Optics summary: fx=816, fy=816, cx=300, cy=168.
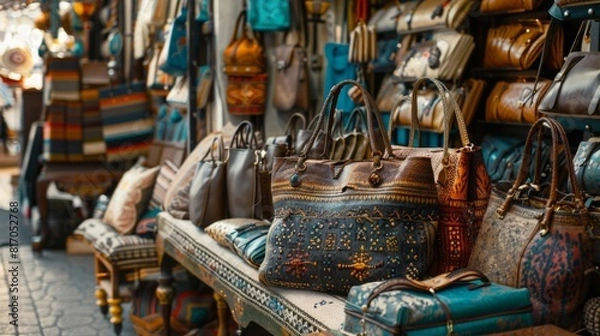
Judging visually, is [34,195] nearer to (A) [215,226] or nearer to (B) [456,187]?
(A) [215,226]

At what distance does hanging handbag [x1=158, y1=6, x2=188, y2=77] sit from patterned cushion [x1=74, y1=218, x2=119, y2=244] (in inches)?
51.6

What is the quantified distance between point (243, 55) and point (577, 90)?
3591 millimetres

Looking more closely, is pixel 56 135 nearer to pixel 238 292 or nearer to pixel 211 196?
pixel 211 196

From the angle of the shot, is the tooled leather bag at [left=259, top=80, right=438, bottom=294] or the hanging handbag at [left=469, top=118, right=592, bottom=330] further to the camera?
the tooled leather bag at [left=259, top=80, right=438, bottom=294]

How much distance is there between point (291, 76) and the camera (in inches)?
232

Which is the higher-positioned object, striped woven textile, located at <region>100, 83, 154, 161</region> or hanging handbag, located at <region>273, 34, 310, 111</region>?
hanging handbag, located at <region>273, 34, 310, 111</region>

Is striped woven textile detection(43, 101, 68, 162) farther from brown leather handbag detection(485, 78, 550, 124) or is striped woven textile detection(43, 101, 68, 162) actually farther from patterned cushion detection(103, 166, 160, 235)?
brown leather handbag detection(485, 78, 550, 124)

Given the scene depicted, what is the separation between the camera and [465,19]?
459 cm

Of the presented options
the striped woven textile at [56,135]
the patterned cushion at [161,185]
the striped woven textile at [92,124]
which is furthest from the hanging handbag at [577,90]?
the striped woven textile at [56,135]

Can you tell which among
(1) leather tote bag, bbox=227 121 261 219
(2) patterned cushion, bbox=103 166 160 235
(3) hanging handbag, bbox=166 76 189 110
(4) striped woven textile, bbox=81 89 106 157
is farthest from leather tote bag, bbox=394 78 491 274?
(4) striped woven textile, bbox=81 89 106 157

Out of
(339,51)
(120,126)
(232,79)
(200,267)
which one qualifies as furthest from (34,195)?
(200,267)

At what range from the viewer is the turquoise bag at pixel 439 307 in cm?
198

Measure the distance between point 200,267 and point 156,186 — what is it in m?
1.78

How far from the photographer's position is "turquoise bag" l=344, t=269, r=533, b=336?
1984 millimetres
